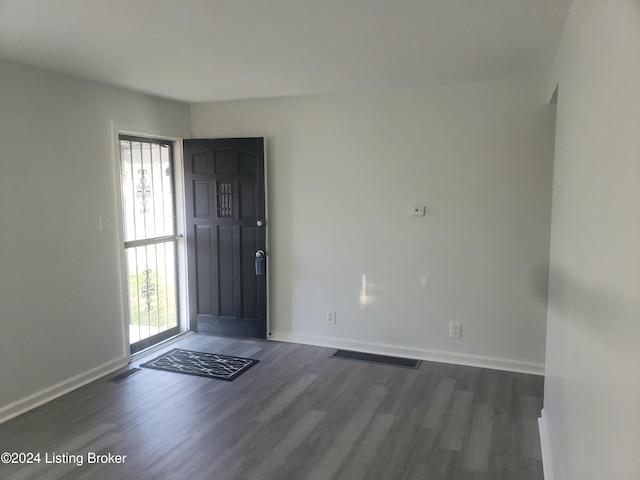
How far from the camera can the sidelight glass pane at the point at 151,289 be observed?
4523 millimetres

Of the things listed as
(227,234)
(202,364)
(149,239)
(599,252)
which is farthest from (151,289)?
(599,252)

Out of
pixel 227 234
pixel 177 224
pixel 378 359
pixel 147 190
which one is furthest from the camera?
pixel 177 224

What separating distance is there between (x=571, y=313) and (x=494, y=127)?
7.75 feet

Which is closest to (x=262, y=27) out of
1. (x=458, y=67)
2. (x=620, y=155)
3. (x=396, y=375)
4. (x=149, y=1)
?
(x=149, y=1)

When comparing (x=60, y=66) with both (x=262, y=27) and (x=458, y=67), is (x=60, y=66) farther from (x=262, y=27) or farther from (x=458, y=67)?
(x=458, y=67)

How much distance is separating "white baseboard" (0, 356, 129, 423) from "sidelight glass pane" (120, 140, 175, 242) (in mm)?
1089

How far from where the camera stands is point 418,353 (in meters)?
4.38

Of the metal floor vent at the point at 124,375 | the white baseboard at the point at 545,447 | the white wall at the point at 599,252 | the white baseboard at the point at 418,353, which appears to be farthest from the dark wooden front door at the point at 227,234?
the white wall at the point at 599,252

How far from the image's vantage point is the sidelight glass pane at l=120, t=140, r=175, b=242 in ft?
14.4

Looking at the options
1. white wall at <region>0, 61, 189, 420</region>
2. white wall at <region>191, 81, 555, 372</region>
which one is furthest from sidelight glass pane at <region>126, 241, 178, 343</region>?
white wall at <region>191, 81, 555, 372</region>

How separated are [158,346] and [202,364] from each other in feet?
2.27

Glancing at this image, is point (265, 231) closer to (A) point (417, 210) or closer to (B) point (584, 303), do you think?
(A) point (417, 210)

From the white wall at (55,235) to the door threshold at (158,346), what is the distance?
0.56ft

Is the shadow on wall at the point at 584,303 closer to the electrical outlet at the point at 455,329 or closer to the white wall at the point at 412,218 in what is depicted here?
the white wall at the point at 412,218
